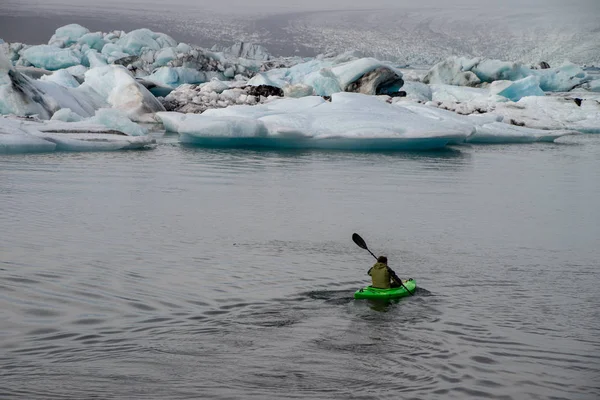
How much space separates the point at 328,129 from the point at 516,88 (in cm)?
1438

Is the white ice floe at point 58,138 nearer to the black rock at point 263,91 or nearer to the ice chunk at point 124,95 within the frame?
the ice chunk at point 124,95

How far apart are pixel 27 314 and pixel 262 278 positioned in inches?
74.3

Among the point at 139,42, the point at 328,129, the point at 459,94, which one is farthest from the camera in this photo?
the point at 139,42

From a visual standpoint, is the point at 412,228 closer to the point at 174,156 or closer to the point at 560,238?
the point at 560,238

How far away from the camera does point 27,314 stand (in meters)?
5.25

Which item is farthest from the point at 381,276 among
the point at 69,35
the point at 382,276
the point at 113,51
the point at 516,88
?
the point at 69,35

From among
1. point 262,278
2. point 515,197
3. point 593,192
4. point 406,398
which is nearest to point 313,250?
point 262,278

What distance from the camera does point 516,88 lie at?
93.8 ft

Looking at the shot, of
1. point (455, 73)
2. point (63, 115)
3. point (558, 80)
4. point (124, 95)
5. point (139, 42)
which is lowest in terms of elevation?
point (63, 115)

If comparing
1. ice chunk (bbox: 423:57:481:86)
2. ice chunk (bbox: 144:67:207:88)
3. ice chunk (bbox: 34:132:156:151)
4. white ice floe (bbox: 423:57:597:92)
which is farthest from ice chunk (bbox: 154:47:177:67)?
ice chunk (bbox: 34:132:156:151)

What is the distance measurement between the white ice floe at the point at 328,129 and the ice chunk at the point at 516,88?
11423 millimetres

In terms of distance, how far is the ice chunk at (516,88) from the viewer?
91.8 feet

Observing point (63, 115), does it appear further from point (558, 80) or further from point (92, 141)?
point (558, 80)

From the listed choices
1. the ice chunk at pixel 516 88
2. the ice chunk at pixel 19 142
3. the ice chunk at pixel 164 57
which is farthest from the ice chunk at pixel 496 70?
the ice chunk at pixel 19 142
